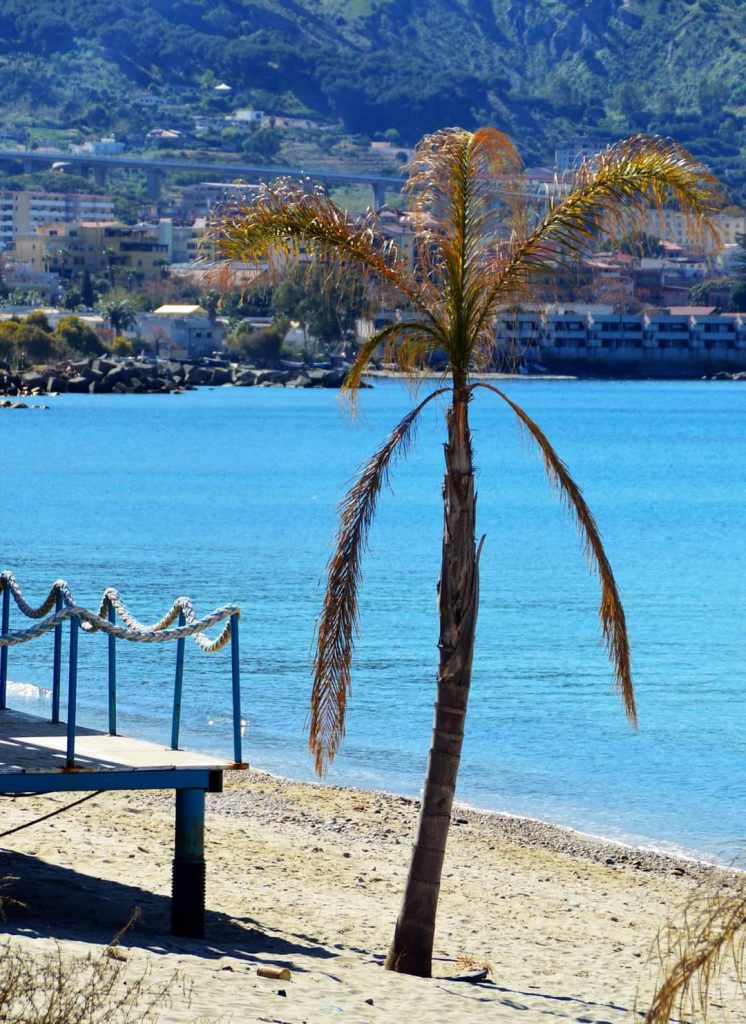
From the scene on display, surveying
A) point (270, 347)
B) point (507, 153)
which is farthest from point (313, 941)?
point (270, 347)

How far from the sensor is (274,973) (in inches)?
325

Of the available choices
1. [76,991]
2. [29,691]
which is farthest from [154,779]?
[29,691]

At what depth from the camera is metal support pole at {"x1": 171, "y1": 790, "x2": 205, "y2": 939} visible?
29.5 ft

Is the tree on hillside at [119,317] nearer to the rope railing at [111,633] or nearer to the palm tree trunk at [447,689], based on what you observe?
the rope railing at [111,633]

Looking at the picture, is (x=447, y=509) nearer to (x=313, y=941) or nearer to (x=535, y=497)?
(x=313, y=941)

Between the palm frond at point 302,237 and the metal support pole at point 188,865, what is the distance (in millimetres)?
2697

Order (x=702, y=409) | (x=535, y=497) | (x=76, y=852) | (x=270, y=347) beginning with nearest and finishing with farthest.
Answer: (x=76, y=852) < (x=535, y=497) < (x=702, y=409) < (x=270, y=347)

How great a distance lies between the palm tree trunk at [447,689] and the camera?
860 cm

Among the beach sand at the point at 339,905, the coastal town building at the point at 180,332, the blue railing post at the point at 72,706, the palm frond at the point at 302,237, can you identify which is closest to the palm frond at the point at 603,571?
the palm frond at the point at 302,237

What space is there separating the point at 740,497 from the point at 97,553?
29493mm

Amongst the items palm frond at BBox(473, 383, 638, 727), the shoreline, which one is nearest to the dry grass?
palm frond at BBox(473, 383, 638, 727)

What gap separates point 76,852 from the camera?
1116cm

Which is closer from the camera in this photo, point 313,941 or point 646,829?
point 313,941

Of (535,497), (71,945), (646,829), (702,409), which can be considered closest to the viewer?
(71,945)
